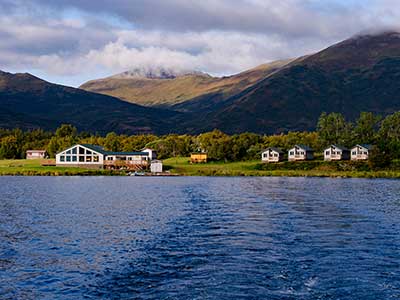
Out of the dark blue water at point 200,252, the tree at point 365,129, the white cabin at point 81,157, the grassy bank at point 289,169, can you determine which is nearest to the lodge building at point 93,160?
the white cabin at point 81,157

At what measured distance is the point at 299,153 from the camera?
180 m

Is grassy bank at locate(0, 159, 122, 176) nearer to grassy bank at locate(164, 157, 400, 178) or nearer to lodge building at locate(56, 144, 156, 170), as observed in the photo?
lodge building at locate(56, 144, 156, 170)

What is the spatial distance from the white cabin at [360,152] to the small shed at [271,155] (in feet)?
79.2

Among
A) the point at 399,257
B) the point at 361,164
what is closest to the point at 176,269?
the point at 399,257

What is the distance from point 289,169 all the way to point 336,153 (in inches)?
869

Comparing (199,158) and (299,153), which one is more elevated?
(299,153)

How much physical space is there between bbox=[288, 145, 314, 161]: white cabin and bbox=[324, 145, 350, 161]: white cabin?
644 cm

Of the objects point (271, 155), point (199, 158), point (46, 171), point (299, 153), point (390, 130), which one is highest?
point (390, 130)

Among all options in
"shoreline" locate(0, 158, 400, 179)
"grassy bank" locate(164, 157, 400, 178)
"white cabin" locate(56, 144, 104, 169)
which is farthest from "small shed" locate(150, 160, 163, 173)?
"white cabin" locate(56, 144, 104, 169)

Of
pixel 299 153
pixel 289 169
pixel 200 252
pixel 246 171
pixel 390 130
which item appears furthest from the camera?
pixel 390 130

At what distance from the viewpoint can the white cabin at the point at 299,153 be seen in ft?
587

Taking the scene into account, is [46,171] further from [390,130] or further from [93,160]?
[390,130]

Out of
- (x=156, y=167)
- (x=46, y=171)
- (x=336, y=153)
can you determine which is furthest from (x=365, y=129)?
(x=46, y=171)

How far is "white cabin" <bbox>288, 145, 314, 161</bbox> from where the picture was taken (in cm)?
17900
